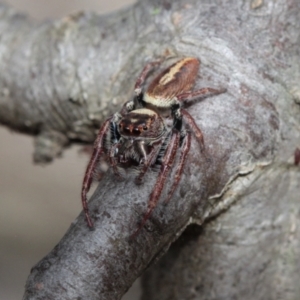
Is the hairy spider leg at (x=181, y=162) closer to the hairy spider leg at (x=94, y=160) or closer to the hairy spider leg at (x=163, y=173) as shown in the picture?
the hairy spider leg at (x=163, y=173)

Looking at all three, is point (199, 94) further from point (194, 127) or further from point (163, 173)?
point (163, 173)

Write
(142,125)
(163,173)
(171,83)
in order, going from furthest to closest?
(171,83) → (142,125) → (163,173)

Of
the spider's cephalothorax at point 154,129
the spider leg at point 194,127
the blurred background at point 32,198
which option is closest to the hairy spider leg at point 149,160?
the spider's cephalothorax at point 154,129

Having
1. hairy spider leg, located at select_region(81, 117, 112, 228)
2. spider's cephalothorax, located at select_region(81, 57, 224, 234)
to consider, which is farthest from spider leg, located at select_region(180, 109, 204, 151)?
hairy spider leg, located at select_region(81, 117, 112, 228)

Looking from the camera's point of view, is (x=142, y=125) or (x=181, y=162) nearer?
(x=181, y=162)

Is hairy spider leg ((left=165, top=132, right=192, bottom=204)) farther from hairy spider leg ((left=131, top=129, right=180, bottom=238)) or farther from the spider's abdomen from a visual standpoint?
the spider's abdomen

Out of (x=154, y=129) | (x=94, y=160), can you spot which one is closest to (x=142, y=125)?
(x=154, y=129)

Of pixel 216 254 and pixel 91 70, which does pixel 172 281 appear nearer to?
pixel 216 254

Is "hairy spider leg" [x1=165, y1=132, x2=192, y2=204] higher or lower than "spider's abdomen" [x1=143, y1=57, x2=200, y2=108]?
lower

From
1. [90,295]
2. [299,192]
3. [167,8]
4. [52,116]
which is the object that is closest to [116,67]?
[167,8]
